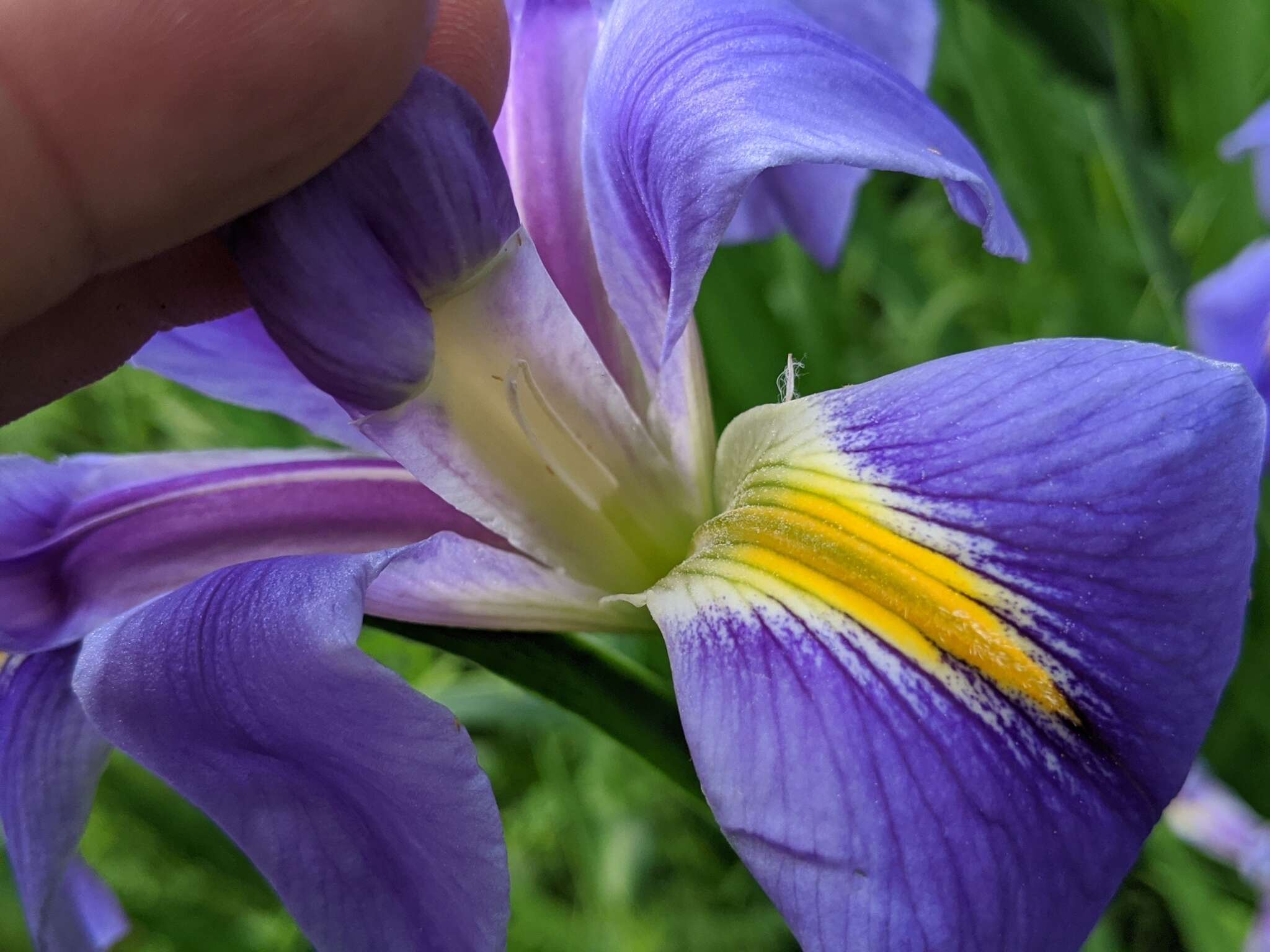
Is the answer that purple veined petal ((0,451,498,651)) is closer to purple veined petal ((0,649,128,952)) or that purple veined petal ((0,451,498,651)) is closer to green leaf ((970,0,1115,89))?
purple veined petal ((0,649,128,952))

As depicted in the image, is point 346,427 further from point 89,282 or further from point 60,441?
point 60,441

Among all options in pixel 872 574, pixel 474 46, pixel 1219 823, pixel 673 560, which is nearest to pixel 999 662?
pixel 872 574

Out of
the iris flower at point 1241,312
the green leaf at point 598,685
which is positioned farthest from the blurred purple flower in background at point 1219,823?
the green leaf at point 598,685

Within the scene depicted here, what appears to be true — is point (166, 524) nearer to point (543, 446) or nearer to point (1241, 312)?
point (543, 446)

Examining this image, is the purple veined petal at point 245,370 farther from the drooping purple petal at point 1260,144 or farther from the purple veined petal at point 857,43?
the drooping purple petal at point 1260,144

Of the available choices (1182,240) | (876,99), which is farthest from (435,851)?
(1182,240)

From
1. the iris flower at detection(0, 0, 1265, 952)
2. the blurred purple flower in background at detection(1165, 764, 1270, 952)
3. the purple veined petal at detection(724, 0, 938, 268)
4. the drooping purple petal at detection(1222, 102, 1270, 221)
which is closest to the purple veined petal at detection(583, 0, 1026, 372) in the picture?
the iris flower at detection(0, 0, 1265, 952)
